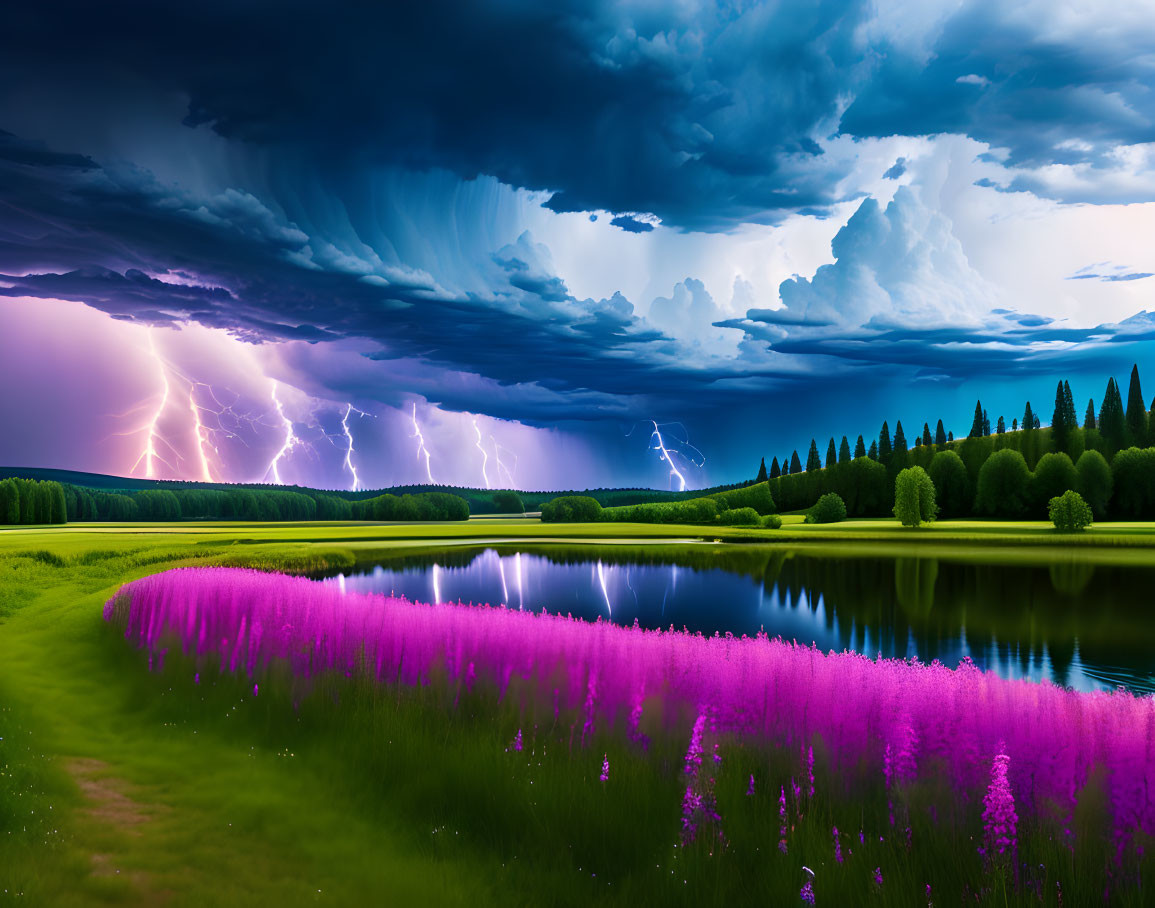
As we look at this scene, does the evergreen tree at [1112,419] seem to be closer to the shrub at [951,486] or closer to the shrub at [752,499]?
the shrub at [951,486]

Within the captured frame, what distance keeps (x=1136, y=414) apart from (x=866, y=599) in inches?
5364

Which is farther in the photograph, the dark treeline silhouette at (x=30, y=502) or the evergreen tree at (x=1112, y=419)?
the evergreen tree at (x=1112, y=419)

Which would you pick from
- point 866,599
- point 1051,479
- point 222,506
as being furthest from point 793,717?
point 222,506

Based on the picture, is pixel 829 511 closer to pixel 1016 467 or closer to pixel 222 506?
pixel 1016 467

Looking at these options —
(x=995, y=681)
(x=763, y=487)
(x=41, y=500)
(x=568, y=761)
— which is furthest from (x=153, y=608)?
(x=763, y=487)

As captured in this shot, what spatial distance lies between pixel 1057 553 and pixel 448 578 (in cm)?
6451

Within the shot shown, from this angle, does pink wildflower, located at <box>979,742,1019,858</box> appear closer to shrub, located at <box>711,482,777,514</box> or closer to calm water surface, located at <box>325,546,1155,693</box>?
calm water surface, located at <box>325,546,1155,693</box>

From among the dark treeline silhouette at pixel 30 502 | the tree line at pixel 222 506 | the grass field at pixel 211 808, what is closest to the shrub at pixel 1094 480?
the tree line at pixel 222 506

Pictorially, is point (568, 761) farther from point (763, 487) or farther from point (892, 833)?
point (763, 487)

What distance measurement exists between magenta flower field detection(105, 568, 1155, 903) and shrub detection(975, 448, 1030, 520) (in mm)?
129859

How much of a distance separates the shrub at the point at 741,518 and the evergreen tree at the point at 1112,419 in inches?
2792

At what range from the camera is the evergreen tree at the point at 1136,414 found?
13200 centimetres

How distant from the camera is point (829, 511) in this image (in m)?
141

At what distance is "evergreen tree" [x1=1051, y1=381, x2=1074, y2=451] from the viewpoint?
135 m
